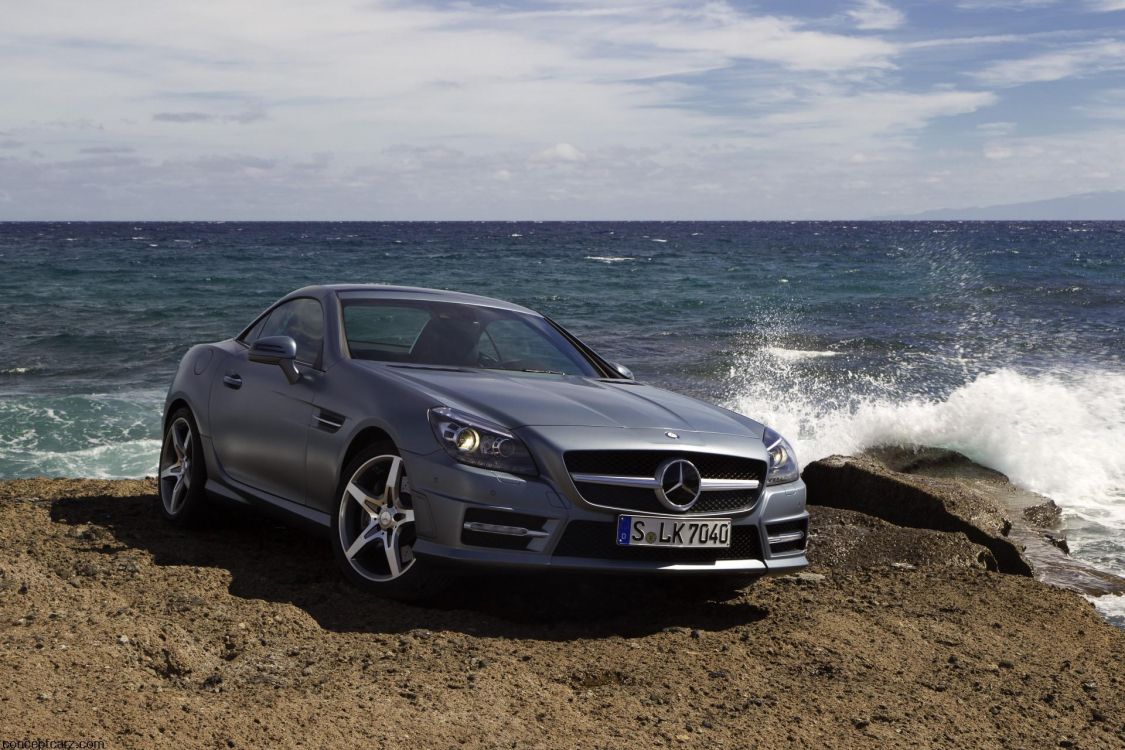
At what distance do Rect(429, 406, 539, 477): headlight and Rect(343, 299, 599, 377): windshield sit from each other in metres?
0.86

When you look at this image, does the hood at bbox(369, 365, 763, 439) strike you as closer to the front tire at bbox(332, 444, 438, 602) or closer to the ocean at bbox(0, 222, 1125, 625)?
the front tire at bbox(332, 444, 438, 602)

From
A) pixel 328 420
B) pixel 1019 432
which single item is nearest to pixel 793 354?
pixel 1019 432

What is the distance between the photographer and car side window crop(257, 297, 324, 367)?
597 cm

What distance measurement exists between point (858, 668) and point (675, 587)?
1177mm

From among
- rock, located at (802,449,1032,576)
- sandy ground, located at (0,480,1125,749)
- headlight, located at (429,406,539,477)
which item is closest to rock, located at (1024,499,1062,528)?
rock, located at (802,449,1032,576)

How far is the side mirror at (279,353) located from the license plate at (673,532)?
6.10ft

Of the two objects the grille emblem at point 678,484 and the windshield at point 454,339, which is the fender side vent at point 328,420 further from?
the grille emblem at point 678,484

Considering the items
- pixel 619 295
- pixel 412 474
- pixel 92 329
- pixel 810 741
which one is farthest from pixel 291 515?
pixel 619 295

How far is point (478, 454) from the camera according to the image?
15.7 ft

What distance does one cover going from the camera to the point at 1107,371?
1981 cm

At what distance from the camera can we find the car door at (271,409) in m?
5.66

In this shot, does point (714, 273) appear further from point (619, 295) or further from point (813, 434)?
point (813, 434)

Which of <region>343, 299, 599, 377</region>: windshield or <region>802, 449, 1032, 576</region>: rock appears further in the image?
<region>802, 449, 1032, 576</region>: rock

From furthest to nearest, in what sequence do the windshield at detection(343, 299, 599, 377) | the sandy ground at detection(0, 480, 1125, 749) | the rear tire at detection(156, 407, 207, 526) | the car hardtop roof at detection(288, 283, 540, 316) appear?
the rear tire at detection(156, 407, 207, 526)
the car hardtop roof at detection(288, 283, 540, 316)
the windshield at detection(343, 299, 599, 377)
the sandy ground at detection(0, 480, 1125, 749)
